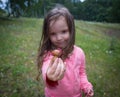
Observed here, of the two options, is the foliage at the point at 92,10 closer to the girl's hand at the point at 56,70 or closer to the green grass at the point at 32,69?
the green grass at the point at 32,69

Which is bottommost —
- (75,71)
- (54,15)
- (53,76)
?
(75,71)

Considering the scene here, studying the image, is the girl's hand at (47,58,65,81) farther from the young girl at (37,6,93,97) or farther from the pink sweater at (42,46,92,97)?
the pink sweater at (42,46,92,97)

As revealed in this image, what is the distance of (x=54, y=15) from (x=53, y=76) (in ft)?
2.36

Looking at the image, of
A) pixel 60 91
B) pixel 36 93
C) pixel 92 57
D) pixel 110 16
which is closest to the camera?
pixel 60 91

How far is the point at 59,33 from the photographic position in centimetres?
217

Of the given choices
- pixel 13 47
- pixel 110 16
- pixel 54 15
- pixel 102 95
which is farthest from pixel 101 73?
pixel 110 16

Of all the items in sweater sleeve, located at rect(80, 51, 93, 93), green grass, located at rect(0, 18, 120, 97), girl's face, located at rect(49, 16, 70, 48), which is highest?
girl's face, located at rect(49, 16, 70, 48)

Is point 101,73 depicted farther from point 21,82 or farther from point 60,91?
point 60,91

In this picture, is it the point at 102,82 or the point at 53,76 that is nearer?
the point at 53,76

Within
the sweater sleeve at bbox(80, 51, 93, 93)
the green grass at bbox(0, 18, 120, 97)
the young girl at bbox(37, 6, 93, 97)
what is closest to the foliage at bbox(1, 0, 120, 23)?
the green grass at bbox(0, 18, 120, 97)

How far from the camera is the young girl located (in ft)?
7.11

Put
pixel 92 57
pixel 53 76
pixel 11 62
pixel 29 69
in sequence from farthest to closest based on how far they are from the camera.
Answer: pixel 92 57 < pixel 11 62 < pixel 29 69 < pixel 53 76

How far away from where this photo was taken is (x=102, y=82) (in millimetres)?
5352

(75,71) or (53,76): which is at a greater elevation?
(53,76)
